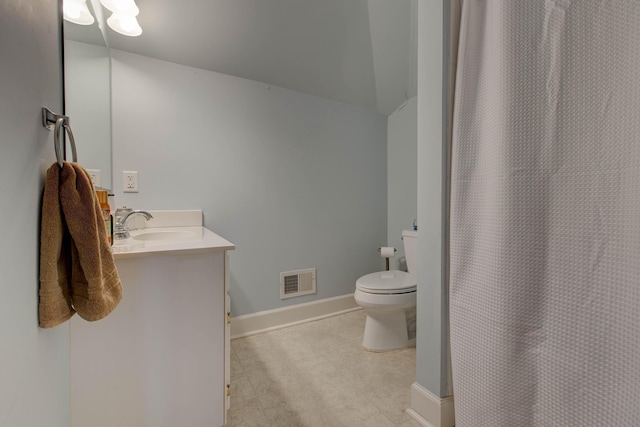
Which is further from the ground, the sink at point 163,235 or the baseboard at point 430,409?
the sink at point 163,235

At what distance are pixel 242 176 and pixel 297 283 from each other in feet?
3.12

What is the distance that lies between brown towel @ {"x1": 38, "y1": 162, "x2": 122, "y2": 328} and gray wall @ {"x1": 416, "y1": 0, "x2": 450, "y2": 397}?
3.73ft

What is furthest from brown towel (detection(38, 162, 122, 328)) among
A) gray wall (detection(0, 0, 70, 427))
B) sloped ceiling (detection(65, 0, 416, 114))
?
sloped ceiling (detection(65, 0, 416, 114))

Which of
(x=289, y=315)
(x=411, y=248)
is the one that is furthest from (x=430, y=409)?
(x=289, y=315)

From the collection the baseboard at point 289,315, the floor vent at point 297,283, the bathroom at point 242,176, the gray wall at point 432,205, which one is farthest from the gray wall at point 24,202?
the floor vent at point 297,283

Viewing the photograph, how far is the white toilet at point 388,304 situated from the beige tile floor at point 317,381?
7 centimetres

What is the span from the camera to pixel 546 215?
0.82 meters

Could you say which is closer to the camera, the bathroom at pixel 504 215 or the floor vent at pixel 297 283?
the bathroom at pixel 504 215

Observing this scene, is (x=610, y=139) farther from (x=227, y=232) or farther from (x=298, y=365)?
(x=227, y=232)

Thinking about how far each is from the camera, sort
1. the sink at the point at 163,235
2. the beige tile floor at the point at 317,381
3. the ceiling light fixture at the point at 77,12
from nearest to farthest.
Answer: the ceiling light fixture at the point at 77,12 → the beige tile floor at the point at 317,381 → the sink at the point at 163,235

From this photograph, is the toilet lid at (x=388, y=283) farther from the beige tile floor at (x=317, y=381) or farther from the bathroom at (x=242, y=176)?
the bathroom at (x=242, y=176)

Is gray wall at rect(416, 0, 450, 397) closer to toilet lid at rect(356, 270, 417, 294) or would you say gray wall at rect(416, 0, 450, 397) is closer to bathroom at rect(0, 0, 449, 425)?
bathroom at rect(0, 0, 449, 425)

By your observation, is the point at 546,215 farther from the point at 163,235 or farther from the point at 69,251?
the point at 163,235

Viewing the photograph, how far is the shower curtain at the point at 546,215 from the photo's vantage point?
27.1 inches
